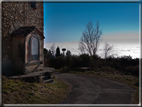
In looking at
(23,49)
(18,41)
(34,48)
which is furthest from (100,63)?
(18,41)

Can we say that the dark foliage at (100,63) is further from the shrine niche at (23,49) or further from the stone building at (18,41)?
the shrine niche at (23,49)

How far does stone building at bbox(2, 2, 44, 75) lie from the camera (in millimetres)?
6508

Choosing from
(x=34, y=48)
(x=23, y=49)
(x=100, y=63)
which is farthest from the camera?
(x=100, y=63)

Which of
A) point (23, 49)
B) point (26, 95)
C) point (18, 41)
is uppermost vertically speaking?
point (18, 41)

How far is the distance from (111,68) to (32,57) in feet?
30.1

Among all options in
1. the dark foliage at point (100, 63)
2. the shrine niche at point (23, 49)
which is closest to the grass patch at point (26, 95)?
the shrine niche at point (23, 49)

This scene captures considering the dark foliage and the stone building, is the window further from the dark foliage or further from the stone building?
the dark foliage

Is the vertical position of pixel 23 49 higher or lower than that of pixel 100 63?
higher

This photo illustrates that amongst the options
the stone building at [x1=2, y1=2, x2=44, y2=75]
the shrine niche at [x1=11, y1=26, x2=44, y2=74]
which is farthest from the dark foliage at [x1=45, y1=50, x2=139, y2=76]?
the shrine niche at [x1=11, y1=26, x2=44, y2=74]

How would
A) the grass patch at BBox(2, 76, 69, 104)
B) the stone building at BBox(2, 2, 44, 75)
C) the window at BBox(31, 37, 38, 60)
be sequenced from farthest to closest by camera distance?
the window at BBox(31, 37, 38, 60) → the stone building at BBox(2, 2, 44, 75) → the grass patch at BBox(2, 76, 69, 104)

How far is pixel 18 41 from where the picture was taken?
22.7 feet

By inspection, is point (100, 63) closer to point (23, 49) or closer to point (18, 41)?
point (23, 49)

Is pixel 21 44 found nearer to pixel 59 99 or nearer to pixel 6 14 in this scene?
pixel 6 14

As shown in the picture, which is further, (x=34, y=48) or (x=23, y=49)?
(x=34, y=48)
